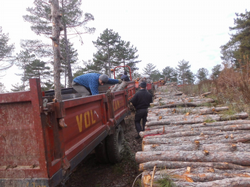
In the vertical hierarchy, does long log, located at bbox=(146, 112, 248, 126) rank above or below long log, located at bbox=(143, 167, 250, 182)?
above

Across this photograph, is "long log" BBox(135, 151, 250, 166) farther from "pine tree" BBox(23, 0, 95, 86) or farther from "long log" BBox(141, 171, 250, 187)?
"pine tree" BBox(23, 0, 95, 86)

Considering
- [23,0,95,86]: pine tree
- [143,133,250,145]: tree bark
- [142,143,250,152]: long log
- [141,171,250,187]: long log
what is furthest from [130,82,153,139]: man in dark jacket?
[23,0,95,86]: pine tree

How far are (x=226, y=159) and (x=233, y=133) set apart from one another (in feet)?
2.39

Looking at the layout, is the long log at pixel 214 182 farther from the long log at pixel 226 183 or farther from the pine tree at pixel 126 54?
the pine tree at pixel 126 54

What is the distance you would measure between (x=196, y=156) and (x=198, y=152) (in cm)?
7

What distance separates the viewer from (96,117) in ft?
10.2

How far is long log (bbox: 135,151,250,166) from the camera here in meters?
1.98

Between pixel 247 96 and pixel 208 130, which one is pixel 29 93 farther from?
pixel 247 96

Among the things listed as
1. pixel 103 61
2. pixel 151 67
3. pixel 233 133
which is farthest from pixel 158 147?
pixel 151 67

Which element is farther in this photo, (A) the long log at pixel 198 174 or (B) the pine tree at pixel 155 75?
(B) the pine tree at pixel 155 75

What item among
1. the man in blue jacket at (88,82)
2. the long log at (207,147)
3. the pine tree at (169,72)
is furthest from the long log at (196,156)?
the pine tree at (169,72)

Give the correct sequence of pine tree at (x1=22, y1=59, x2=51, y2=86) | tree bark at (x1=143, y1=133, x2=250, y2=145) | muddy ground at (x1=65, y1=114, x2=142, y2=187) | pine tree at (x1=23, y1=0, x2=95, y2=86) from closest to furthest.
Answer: tree bark at (x1=143, y1=133, x2=250, y2=145) → muddy ground at (x1=65, y1=114, x2=142, y2=187) → pine tree at (x1=23, y1=0, x2=95, y2=86) → pine tree at (x1=22, y1=59, x2=51, y2=86)

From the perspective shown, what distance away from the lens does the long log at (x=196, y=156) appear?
6.50 ft

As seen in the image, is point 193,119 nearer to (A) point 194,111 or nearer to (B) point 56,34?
(A) point 194,111
